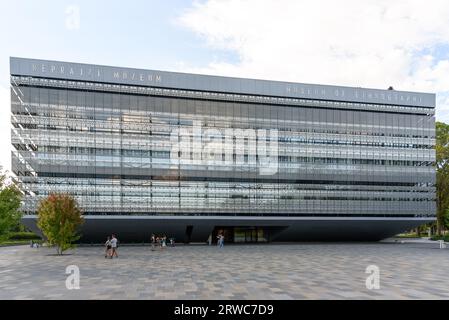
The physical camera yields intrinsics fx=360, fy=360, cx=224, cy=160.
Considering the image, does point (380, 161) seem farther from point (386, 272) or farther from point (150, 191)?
point (386, 272)

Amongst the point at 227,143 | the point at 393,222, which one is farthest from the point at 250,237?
the point at 393,222

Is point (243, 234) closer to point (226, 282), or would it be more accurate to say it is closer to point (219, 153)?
point (219, 153)

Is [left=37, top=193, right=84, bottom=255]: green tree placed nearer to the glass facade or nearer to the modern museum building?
the modern museum building

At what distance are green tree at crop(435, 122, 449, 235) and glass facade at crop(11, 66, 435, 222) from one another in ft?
20.7

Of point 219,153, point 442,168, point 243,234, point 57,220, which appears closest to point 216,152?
point 219,153

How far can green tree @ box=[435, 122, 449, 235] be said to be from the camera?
70375 mm

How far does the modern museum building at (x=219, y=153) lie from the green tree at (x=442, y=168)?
6292mm

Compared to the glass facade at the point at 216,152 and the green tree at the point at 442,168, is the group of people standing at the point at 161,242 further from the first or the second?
the green tree at the point at 442,168

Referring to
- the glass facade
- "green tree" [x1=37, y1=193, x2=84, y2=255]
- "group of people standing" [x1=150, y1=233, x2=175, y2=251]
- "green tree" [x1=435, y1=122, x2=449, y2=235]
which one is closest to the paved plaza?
"green tree" [x1=37, y1=193, x2=84, y2=255]

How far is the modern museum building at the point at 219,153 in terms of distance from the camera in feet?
172

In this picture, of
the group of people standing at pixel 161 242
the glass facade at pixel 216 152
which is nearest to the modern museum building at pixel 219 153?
the glass facade at pixel 216 152

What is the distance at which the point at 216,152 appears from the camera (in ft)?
188

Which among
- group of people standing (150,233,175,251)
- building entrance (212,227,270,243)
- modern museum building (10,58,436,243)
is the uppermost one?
modern museum building (10,58,436,243)
